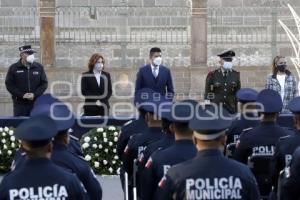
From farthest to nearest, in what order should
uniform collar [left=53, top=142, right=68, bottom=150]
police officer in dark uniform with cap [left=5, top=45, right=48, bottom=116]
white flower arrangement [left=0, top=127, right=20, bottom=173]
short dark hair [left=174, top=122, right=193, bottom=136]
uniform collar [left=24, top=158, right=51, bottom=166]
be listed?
police officer in dark uniform with cap [left=5, top=45, right=48, bottom=116] < white flower arrangement [left=0, top=127, right=20, bottom=173] < uniform collar [left=53, top=142, right=68, bottom=150] < short dark hair [left=174, top=122, right=193, bottom=136] < uniform collar [left=24, top=158, right=51, bottom=166]

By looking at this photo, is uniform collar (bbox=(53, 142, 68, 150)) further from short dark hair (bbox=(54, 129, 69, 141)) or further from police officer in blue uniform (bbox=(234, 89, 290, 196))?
police officer in blue uniform (bbox=(234, 89, 290, 196))

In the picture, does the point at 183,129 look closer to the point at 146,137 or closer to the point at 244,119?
the point at 146,137

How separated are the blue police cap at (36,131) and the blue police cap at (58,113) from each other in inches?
30.3

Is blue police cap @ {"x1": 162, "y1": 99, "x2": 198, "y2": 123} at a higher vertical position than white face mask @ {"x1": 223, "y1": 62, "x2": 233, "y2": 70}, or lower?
higher

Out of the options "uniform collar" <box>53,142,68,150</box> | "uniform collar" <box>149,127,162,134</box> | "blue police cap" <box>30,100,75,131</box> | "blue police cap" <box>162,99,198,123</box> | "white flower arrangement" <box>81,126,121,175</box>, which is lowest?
"white flower arrangement" <box>81,126,121,175</box>

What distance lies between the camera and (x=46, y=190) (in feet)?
18.4

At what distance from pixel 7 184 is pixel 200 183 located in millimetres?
Result: 1238

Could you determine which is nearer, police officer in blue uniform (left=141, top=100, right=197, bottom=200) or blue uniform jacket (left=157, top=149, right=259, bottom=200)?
blue uniform jacket (left=157, top=149, right=259, bottom=200)

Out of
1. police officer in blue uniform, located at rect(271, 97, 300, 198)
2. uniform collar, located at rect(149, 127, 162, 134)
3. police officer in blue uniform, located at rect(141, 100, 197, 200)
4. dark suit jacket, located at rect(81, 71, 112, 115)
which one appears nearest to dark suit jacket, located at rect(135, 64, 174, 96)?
dark suit jacket, located at rect(81, 71, 112, 115)

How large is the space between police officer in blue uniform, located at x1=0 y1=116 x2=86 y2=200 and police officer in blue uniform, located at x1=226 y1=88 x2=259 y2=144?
4281 mm

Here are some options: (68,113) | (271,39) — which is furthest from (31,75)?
(271,39)

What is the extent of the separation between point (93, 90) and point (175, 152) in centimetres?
887

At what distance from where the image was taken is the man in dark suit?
49.3 feet

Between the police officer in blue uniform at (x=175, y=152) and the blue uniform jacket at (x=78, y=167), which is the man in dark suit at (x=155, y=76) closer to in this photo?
the police officer in blue uniform at (x=175, y=152)
